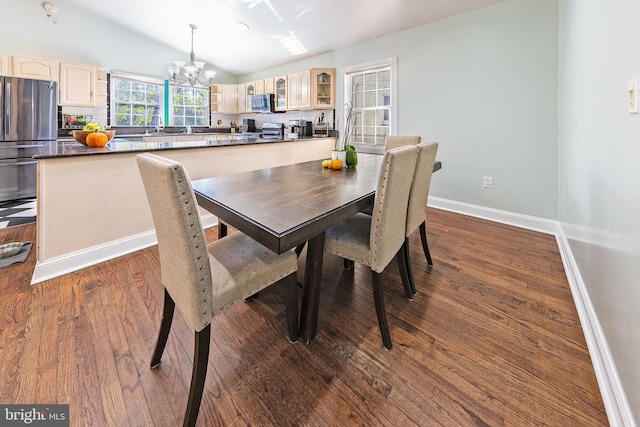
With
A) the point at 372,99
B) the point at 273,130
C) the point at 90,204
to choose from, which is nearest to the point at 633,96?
the point at 90,204

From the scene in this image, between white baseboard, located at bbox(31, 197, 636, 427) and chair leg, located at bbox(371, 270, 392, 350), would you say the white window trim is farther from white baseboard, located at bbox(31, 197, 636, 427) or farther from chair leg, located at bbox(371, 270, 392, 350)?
chair leg, located at bbox(371, 270, 392, 350)

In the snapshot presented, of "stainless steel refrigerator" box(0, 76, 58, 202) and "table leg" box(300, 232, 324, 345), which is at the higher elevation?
"stainless steel refrigerator" box(0, 76, 58, 202)

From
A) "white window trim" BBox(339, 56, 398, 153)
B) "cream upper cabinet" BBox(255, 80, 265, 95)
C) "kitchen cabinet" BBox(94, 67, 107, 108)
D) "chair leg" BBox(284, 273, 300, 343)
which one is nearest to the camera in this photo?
"chair leg" BBox(284, 273, 300, 343)

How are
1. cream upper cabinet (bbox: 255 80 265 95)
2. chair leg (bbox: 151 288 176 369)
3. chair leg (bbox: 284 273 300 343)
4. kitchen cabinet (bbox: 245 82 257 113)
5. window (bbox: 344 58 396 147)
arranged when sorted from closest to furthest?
chair leg (bbox: 151 288 176 369), chair leg (bbox: 284 273 300 343), window (bbox: 344 58 396 147), cream upper cabinet (bbox: 255 80 265 95), kitchen cabinet (bbox: 245 82 257 113)

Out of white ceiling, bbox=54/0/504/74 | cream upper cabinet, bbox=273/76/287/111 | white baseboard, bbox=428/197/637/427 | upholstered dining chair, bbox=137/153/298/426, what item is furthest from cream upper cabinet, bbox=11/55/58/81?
white baseboard, bbox=428/197/637/427

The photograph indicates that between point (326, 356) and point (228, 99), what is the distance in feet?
21.1

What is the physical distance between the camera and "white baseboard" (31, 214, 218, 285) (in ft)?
6.65

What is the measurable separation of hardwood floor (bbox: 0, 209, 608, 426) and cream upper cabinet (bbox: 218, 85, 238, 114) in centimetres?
522

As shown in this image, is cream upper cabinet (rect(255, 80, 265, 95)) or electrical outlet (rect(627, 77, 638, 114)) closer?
electrical outlet (rect(627, 77, 638, 114))

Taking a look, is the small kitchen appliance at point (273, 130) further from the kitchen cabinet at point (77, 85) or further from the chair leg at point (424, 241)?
the chair leg at point (424, 241)

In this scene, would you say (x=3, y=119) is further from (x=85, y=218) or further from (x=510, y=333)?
(x=510, y=333)

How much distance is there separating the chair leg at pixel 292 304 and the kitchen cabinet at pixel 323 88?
160 inches

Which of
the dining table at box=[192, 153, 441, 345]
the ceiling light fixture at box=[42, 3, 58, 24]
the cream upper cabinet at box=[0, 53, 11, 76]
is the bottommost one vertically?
the dining table at box=[192, 153, 441, 345]

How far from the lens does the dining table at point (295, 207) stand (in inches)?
42.2
